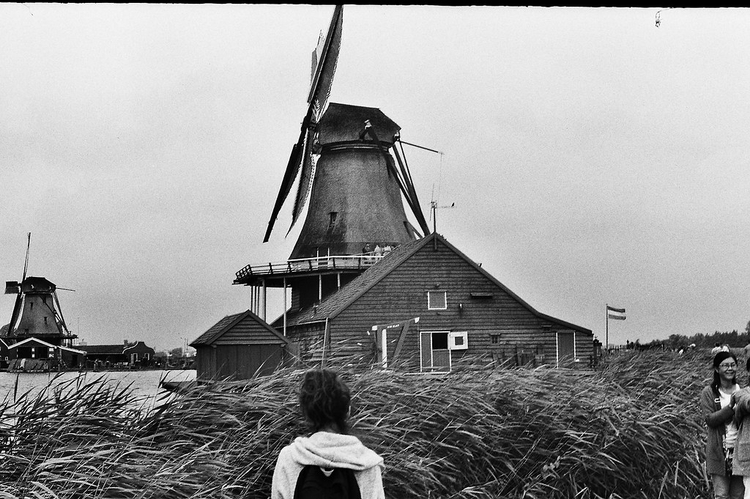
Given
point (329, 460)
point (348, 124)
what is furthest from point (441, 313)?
point (329, 460)

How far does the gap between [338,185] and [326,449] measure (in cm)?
2986

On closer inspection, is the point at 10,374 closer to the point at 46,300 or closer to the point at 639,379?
the point at 46,300

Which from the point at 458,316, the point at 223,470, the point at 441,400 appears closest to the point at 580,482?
the point at 441,400

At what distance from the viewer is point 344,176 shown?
107 feet

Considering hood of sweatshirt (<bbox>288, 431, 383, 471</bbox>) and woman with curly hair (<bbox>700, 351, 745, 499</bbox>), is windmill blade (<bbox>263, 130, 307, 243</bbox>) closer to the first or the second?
woman with curly hair (<bbox>700, 351, 745, 499</bbox>)

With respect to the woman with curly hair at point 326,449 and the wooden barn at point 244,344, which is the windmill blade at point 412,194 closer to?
the wooden barn at point 244,344

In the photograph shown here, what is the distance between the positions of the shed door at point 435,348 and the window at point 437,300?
709mm

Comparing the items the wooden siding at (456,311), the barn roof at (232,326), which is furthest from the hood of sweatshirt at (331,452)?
the wooden siding at (456,311)

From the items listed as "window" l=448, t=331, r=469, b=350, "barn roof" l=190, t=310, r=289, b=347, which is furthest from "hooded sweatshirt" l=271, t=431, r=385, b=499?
"window" l=448, t=331, r=469, b=350

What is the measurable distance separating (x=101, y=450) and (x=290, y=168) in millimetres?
29811

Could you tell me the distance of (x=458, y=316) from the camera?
84.7ft

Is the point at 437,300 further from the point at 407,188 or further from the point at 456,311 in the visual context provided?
the point at 407,188

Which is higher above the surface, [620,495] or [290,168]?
[290,168]

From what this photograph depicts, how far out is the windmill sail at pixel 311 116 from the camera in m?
32.5
